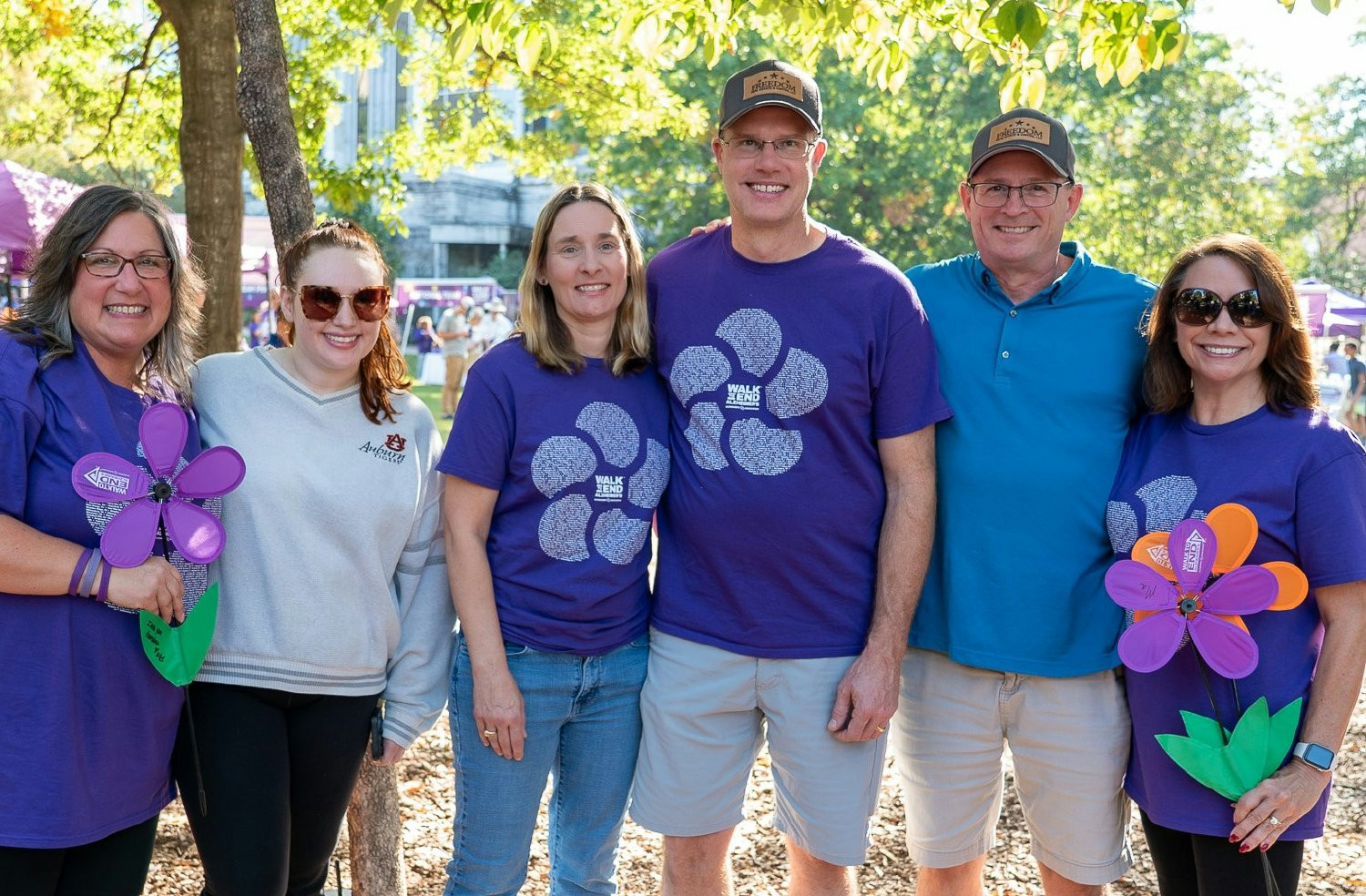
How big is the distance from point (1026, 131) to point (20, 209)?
9.69 metres

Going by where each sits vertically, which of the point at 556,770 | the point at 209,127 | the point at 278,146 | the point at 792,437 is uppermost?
the point at 209,127

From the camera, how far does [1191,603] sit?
8.79 ft

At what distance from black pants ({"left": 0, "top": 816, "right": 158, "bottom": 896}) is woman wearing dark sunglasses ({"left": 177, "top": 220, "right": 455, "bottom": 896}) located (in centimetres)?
13

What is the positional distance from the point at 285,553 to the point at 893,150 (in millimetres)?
23417

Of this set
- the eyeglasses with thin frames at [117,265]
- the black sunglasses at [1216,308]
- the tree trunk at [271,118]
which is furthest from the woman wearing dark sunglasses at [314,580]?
the black sunglasses at [1216,308]

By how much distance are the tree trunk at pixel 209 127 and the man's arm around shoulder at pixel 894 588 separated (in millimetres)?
3151

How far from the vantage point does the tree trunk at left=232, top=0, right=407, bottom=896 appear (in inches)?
138

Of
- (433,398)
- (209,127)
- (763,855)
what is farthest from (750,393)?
(433,398)

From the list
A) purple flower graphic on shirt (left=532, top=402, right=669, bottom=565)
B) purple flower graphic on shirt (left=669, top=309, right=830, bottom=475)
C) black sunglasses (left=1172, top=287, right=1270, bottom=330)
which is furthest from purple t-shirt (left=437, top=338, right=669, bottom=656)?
black sunglasses (left=1172, top=287, right=1270, bottom=330)

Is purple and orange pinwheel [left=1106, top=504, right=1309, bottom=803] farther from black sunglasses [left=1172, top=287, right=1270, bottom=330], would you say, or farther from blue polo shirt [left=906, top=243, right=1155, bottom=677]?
black sunglasses [left=1172, top=287, right=1270, bottom=330]

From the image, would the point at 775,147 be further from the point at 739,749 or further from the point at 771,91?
the point at 739,749

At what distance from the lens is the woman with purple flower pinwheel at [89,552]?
248cm

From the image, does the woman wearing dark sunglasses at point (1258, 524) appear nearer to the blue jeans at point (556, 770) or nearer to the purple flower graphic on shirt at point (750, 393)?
the purple flower graphic on shirt at point (750, 393)

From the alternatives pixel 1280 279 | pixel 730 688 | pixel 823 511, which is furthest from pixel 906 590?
pixel 1280 279
